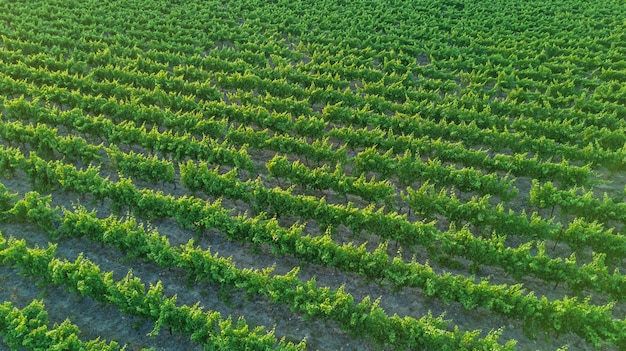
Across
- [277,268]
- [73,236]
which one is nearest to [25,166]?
[73,236]

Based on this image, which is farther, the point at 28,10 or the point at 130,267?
the point at 28,10

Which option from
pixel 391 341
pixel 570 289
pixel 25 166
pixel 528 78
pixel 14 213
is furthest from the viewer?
pixel 528 78

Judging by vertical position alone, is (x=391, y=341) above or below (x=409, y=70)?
below

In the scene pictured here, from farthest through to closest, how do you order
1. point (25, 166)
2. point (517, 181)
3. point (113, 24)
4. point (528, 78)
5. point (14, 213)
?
point (113, 24)
point (528, 78)
point (517, 181)
point (25, 166)
point (14, 213)

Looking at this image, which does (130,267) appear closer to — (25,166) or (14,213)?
(14,213)

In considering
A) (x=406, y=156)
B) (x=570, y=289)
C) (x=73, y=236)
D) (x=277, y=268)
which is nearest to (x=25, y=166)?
(x=73, y=236)

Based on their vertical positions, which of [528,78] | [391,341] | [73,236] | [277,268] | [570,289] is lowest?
[73,236]
